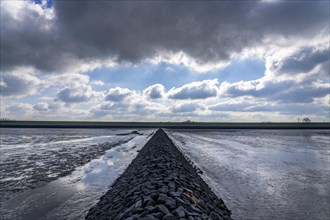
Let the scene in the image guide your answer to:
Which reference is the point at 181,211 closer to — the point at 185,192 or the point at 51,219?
the point at 185,192

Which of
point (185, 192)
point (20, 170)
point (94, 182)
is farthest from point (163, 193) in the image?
point (20, 170)

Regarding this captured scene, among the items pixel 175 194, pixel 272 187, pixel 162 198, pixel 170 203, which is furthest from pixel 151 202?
pixel 272 187

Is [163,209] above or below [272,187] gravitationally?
above

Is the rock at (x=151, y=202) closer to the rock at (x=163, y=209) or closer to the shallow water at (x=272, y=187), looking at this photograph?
the rock at (x=163, y=209)

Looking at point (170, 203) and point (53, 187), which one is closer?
point (170, 203)

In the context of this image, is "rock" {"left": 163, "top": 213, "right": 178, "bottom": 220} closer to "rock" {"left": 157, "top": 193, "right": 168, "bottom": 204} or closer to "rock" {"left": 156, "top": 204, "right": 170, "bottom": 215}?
"rock" {"left": 156, "top": 204, "right": 170, "bottom": 215}

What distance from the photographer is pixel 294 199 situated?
11844 mm

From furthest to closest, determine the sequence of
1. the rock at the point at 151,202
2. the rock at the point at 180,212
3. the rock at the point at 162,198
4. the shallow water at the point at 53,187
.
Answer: the shallow water at the point at 53,187
the rock at the point at 162,198
the rock at the point at 151,202
the rock at the point at 180,212

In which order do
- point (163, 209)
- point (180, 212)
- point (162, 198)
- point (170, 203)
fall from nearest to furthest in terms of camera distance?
point (180, 212)
point (163, 209)
point (170, 203)
point (162, 198)

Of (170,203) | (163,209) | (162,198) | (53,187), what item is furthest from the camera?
(53,187)

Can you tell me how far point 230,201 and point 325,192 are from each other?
195 inches

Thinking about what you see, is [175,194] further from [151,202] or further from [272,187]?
[272,187]

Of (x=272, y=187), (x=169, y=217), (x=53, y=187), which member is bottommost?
(x=272, y=187)

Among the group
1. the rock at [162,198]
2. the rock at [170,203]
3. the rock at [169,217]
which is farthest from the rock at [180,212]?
the rock at [162,198]
